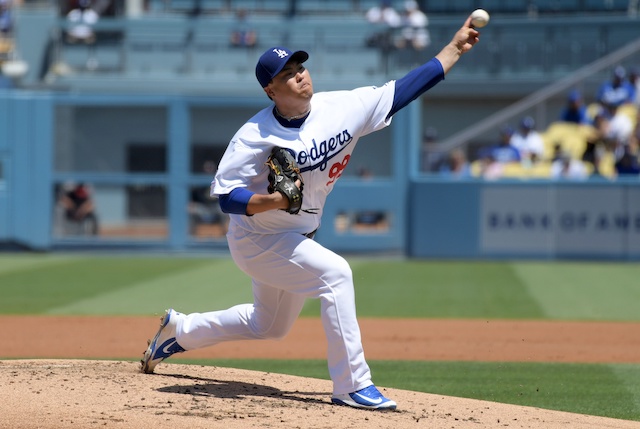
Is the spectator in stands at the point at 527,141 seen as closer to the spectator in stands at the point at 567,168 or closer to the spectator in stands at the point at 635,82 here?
the spectator in stands at the point at 567,168

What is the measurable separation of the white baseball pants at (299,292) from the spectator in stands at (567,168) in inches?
479

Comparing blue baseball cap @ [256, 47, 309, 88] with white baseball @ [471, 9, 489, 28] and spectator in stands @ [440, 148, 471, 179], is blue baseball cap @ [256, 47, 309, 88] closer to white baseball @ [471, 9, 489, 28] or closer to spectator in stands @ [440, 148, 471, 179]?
white baseball @ [471, 9, 489, 28]

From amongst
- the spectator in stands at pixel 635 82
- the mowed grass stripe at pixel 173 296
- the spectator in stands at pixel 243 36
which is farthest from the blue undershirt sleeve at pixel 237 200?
the spectator in stands at pixel 243 36

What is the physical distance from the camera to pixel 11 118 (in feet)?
59.0

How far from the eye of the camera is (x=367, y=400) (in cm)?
529

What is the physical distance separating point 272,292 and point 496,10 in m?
19.6

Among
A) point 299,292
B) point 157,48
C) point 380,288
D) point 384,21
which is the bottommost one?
point 380,288

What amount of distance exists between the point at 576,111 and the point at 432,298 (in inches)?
338

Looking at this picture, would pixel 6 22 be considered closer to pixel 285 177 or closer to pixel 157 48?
pixel 157 48

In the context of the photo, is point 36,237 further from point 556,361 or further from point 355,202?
point 556,361

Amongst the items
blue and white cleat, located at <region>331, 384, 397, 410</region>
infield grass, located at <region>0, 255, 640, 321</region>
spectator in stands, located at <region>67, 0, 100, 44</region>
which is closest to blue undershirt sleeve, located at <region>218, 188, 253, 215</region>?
blue and white cleat, located at <region>331, 384, 397, 410</region>

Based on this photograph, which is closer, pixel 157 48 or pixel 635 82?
pixel 635 82

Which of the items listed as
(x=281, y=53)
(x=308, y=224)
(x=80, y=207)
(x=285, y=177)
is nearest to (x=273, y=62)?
(x=281, y=53)

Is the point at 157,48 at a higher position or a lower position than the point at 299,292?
higher
